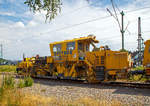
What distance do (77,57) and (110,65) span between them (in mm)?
2709

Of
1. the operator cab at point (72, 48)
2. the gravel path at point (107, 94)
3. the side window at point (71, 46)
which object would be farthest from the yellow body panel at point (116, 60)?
the side window at point (71, 46)

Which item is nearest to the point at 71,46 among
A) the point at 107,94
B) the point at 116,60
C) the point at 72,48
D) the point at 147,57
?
the point at 72,48

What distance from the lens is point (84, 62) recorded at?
11.5 meters

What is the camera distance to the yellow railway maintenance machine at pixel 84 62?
1035 cm

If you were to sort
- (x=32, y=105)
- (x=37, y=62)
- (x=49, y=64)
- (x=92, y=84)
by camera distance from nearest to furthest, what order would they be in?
(x=32, y=105) → (x=92, y=84) → (x=49, y=64) → (x=37, y=62)

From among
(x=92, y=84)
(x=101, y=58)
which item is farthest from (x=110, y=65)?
(x=92, y=84)

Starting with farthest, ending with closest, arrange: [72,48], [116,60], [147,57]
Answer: [72,48] < [116,60] < [147,57]

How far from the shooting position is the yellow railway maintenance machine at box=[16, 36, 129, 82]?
1035 centimetres

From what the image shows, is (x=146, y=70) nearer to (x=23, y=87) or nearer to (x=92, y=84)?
(x=92, y=84)

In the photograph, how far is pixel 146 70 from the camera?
895 centimetres

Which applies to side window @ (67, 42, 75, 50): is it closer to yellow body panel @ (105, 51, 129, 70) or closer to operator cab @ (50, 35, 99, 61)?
operator cab @ (50, 35, 99, 61)

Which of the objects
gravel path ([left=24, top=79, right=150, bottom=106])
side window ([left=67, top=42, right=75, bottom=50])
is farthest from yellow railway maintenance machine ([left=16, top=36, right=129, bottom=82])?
A: gravel path ([left=24, top=79, right=150, bottom=106])

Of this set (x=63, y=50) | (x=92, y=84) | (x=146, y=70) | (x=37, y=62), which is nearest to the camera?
(x=146, y=70)

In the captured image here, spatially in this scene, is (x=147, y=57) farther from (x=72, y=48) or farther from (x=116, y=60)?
(x=72, y=48)
